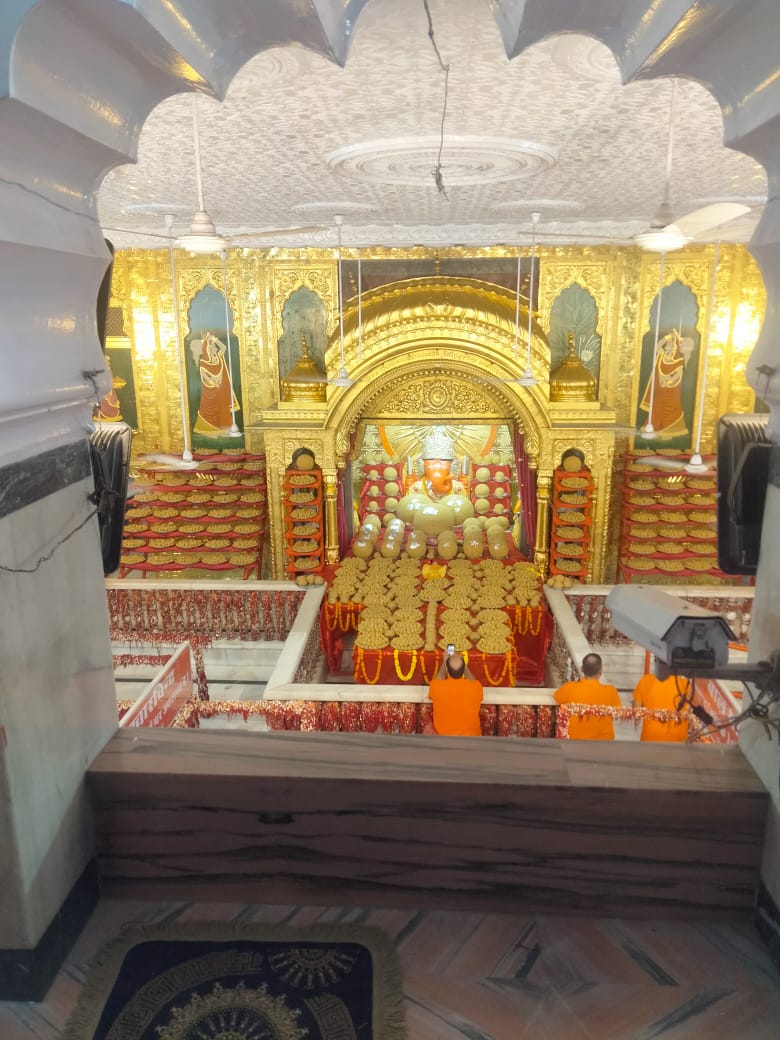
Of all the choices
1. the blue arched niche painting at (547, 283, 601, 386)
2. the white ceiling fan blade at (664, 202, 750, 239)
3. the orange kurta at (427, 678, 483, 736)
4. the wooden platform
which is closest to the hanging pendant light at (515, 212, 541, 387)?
the blue arched niche painting at (547, 283, 601, 386)

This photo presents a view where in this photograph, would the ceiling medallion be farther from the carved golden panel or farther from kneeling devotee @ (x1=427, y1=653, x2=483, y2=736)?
the carved golden panel

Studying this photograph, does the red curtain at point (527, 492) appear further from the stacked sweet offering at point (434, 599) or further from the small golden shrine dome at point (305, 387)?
the small golden shrine dome at point (305, 387)

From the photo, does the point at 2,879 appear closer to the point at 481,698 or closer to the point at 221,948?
the point at 221,948

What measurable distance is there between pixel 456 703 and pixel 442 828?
329 centimetres

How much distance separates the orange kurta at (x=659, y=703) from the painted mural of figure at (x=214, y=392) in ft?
19.9

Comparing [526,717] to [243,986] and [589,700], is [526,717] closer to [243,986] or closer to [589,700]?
[589,700]

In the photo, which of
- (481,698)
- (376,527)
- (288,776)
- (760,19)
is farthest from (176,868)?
(376,527)

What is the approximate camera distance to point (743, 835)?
5.57ft

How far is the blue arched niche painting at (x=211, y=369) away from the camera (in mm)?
9047

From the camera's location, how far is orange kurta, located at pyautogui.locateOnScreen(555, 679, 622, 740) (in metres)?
4.76

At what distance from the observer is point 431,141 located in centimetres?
417

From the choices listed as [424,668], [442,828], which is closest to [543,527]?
[424,668]

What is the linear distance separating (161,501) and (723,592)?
6.86m

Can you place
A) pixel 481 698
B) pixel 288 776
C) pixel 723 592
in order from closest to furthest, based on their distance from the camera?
pixel 288 776 < pixel 481 698 < pixel 723 592
